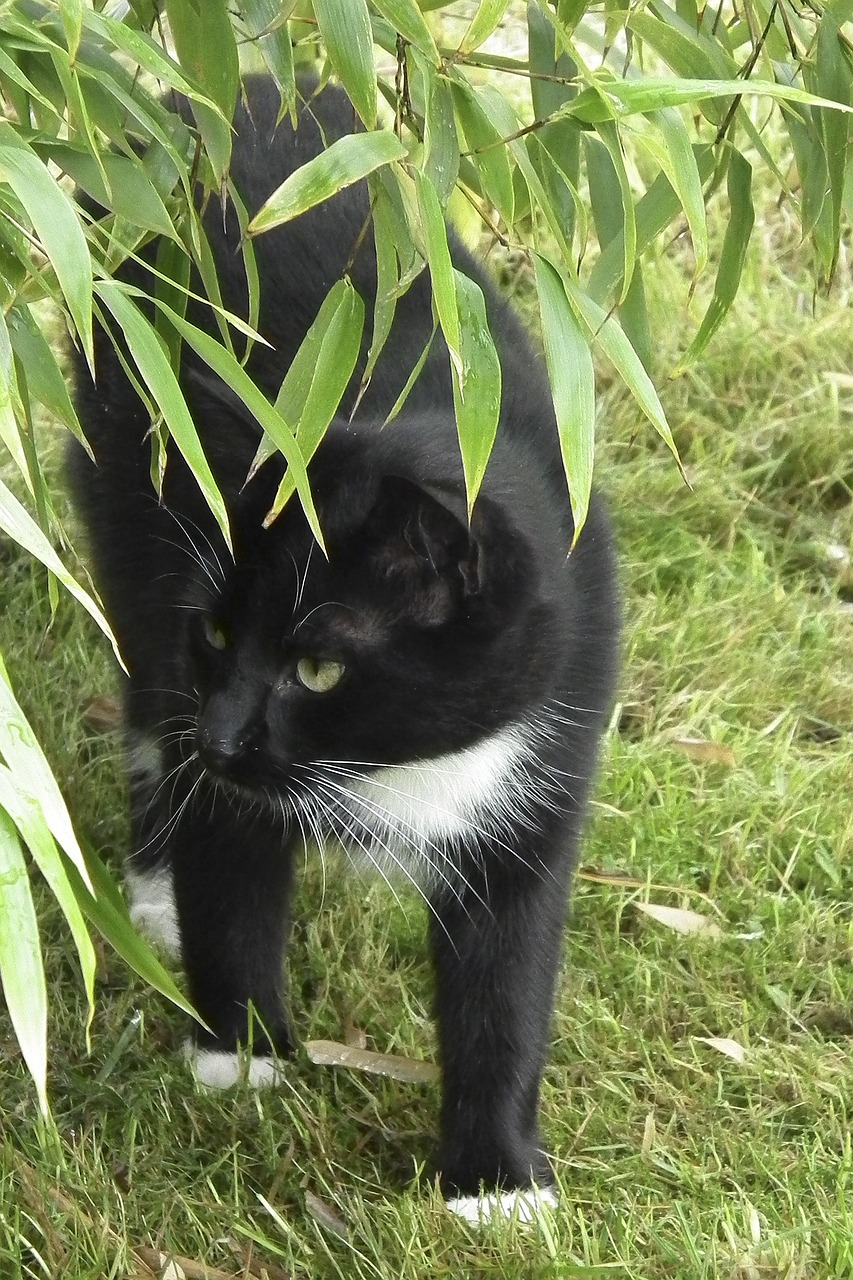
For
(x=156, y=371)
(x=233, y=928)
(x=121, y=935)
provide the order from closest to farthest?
(x=156, y=371)
(x=121, y=935)
(x=233, y=928)

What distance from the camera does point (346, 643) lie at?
1.60 m

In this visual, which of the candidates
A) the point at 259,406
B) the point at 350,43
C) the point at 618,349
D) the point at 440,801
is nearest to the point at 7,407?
the point at 259,406

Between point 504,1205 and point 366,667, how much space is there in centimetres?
63

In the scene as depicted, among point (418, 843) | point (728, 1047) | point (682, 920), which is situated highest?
point (418, 843)

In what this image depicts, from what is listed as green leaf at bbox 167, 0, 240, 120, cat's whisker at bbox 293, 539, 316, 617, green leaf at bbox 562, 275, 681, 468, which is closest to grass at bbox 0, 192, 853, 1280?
cat's whisker at bbox 293, 539, 316, 617

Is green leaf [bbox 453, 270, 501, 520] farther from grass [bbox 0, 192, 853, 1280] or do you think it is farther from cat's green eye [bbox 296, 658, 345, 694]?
grass [bbox 0, 192, 853, 1280]

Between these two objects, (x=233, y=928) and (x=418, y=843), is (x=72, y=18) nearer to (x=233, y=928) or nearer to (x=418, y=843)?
(x=418, y=843)

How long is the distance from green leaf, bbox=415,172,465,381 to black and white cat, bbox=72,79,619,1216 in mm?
419

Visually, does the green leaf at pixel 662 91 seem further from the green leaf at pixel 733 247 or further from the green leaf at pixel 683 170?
the green leaf at pixel 733 247

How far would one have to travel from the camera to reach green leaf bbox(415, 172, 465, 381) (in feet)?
3.38

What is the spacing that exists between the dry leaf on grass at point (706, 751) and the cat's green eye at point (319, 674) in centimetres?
97

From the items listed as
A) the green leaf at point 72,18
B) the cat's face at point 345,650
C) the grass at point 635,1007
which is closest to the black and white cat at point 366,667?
the cat's face at point 345,650

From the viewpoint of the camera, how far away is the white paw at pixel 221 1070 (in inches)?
75.5

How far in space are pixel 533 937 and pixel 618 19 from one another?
1017 millimetres
